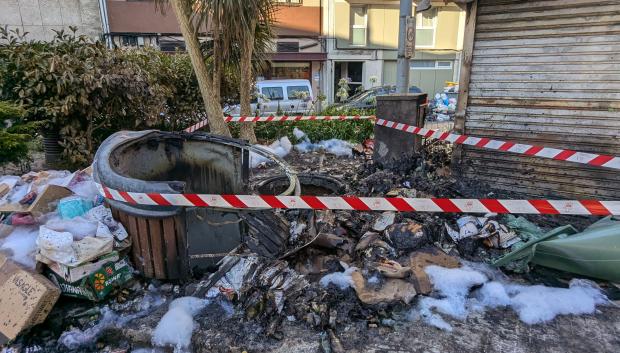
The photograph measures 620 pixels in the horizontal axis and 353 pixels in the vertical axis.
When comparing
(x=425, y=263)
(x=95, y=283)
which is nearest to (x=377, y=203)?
(x=425, y=263)

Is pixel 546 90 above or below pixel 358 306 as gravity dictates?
above

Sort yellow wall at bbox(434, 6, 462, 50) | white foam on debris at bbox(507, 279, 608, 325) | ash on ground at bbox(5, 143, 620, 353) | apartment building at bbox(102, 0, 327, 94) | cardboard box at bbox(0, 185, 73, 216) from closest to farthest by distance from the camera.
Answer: ash on ground at bbox(5, 143, 620, 353)
white foam on debris at bbox(507, 279, 608, 325)
cardboard box at bbox(0, 185, 73, 216)
apartment building at bbox(102, 0, 327, 94)
yellow wall at bbox(434, 6, 462, 50)

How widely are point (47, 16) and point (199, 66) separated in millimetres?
12857

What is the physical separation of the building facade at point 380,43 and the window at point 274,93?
6.83 metres

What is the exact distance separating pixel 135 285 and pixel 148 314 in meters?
0.39

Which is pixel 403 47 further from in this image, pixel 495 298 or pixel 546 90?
pixel 495 298

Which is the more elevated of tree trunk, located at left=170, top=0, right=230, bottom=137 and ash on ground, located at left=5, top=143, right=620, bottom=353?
tree trunk, located at left=170, top=0, right=230, bottom=137

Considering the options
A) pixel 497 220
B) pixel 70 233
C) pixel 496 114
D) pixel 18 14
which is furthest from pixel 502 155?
pixel 18 14

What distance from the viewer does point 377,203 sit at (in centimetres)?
306

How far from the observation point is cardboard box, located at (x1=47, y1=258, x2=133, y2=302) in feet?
9.01

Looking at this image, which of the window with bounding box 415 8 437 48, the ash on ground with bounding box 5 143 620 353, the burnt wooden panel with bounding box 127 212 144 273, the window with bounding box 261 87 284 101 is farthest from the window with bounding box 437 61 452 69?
the burnt wooden panel with bounding box 127 212 144 273

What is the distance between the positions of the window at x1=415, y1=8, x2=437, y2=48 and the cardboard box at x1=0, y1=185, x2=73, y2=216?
20.9 m

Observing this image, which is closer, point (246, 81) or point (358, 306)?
point (358, 306)

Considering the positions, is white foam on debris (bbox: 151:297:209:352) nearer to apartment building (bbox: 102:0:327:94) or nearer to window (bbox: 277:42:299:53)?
apartment building (bbox: 102:0:327:94)
